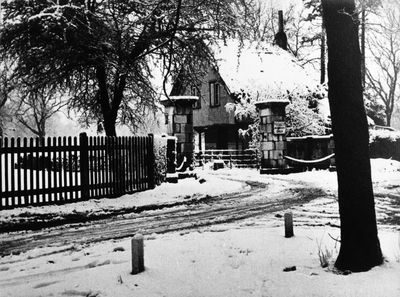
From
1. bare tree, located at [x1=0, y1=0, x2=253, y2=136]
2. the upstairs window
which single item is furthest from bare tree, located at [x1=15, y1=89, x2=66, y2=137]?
the upstairs window

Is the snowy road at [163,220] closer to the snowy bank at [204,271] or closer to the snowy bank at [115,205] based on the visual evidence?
the snowy bank at [115,205]

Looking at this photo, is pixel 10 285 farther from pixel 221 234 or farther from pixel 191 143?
pixel 191 143

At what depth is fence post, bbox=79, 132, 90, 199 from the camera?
10.1 metres

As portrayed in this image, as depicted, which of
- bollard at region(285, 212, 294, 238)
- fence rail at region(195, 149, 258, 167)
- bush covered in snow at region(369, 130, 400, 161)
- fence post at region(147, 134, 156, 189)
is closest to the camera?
bollard at region(285, 212, 294, 238)

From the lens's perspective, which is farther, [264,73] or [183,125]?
[264,73]

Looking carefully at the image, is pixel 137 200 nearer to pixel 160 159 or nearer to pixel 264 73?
pixel 160 159

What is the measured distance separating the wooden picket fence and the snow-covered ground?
3726 mm

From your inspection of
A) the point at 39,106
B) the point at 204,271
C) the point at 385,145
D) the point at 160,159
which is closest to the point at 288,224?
the point at 204,271

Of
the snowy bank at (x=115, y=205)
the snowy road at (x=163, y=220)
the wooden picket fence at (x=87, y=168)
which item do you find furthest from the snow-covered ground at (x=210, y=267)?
the wooden picket fence at (x=87, y=168)

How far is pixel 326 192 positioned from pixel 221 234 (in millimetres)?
6554

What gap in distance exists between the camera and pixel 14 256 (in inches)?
227

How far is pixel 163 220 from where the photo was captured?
8.12 meters

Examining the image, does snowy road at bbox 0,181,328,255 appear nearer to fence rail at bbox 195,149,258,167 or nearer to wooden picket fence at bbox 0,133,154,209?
wooden picket fence at bbox 0,133,154,209

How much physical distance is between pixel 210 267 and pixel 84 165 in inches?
245
